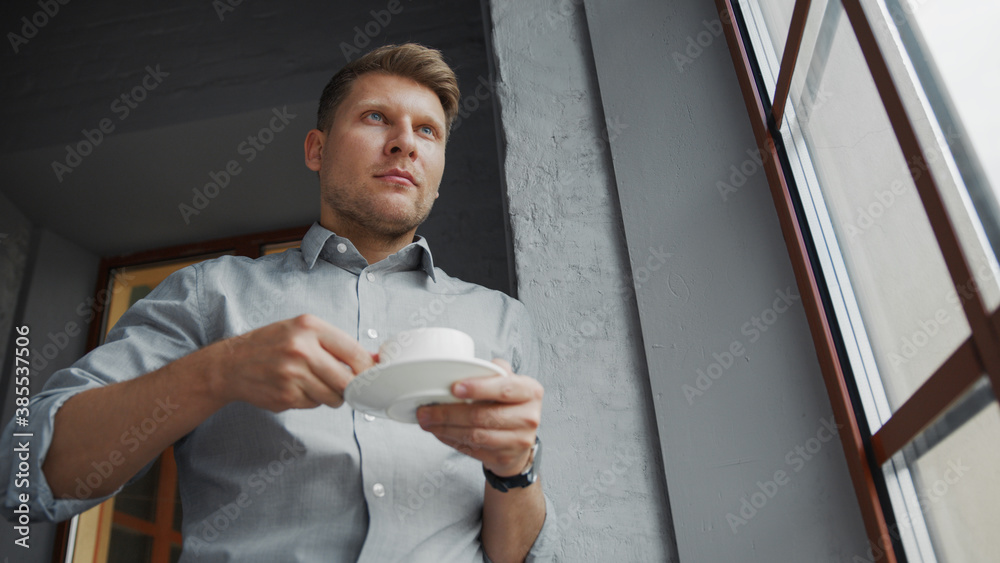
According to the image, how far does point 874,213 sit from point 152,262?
3052 millimetres

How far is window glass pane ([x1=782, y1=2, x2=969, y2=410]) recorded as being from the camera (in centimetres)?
74

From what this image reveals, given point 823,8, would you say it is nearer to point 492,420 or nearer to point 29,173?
point 492,420

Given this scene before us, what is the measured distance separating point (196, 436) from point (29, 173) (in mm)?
2352

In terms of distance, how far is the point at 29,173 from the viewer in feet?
8.64

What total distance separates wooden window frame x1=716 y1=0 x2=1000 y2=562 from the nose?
0.62 metres

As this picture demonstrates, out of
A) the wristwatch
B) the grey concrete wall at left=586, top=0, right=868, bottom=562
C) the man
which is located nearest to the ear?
the man

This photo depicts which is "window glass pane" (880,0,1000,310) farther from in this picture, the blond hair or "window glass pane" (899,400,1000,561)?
the blond hair

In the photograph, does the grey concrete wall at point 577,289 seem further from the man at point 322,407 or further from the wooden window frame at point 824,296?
the wooden window frame at point 824,296

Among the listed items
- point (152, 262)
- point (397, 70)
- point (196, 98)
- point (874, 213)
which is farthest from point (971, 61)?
point (152, 262)

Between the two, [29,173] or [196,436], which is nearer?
[196,436]

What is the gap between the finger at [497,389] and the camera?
579mm

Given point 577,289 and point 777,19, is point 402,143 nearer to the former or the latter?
point 577,289

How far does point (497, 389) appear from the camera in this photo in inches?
23.5

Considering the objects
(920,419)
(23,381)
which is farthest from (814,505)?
(23,381)
